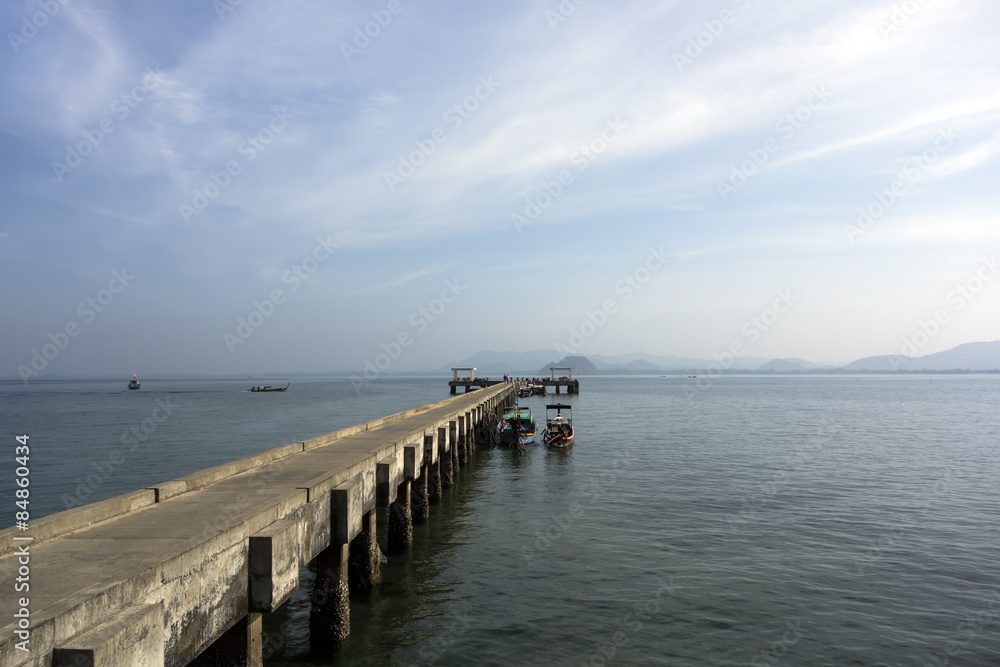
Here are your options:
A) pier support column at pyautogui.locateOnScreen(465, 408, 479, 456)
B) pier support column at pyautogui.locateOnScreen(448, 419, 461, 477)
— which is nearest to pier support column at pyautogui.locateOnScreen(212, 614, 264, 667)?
pier support column at pyautogui.locateOnScreen(448, 419, 461, 477)

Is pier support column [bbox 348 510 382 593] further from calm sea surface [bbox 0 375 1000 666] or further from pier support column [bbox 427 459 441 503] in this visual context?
pier support column [bbox 427 459 441 503]

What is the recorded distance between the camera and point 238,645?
825cm

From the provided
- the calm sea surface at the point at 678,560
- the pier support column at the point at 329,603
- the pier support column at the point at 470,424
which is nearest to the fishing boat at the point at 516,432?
the pier support column at the point at 470,424

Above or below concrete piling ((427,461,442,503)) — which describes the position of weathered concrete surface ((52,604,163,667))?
above

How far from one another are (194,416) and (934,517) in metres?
71.4

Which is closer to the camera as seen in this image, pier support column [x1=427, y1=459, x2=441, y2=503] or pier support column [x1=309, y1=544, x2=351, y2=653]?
pier support column [x1=309, y1=544, x2=351, y2=653]

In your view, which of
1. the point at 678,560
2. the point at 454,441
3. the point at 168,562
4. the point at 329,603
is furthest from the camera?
the point at 454,441

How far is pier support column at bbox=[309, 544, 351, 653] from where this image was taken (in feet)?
38.5

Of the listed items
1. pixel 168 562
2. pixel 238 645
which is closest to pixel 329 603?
pixel 238 645

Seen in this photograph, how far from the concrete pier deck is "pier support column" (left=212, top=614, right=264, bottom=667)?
0.13ft

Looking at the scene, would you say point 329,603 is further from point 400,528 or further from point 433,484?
point 433,484

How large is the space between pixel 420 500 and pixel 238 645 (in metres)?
14.3

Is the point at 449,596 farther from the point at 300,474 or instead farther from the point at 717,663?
the point at 717,663

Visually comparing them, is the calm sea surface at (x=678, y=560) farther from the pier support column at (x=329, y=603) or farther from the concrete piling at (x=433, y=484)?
the concrete piling at (x=433, y=484)
